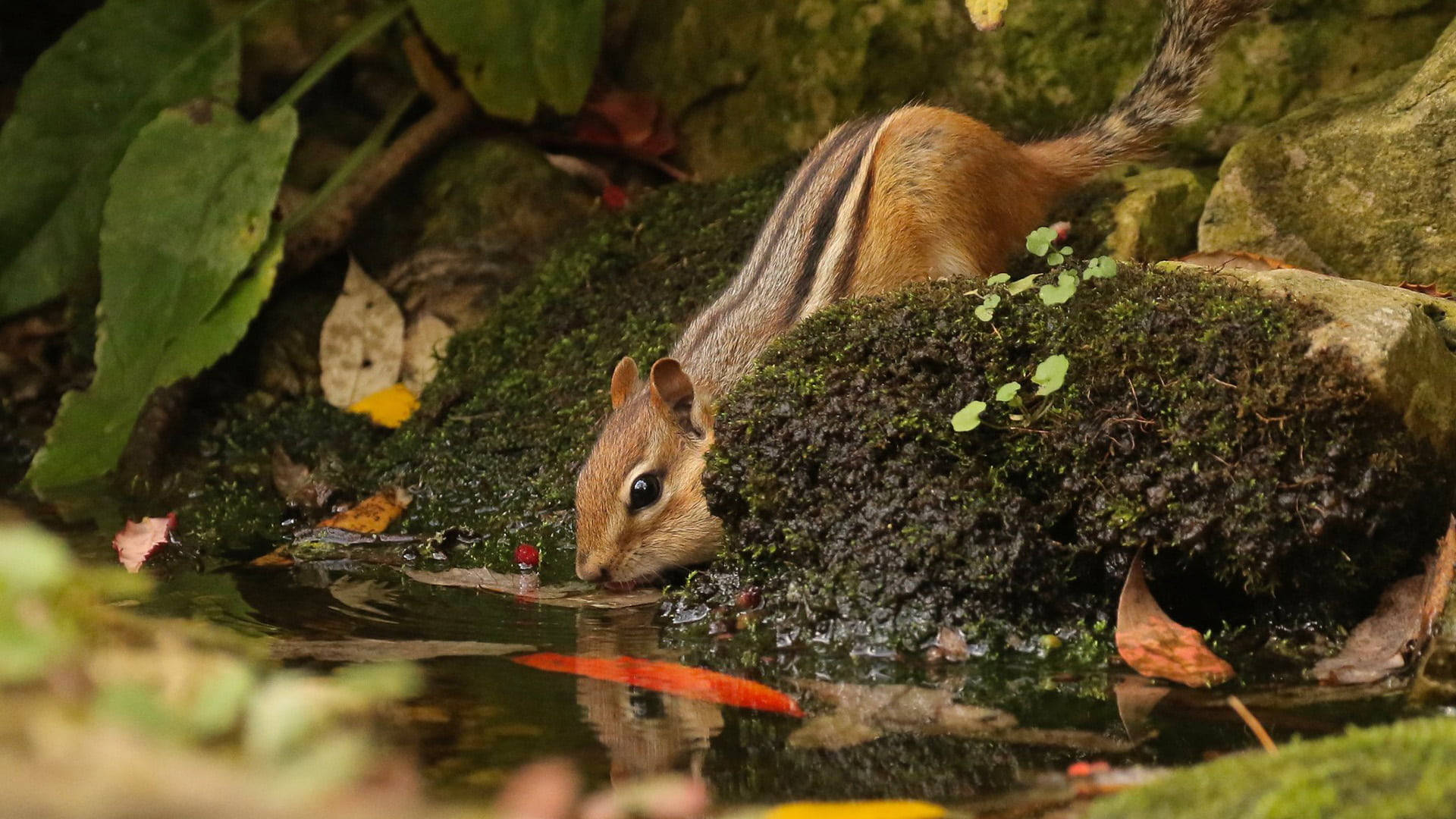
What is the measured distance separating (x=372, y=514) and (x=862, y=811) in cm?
292

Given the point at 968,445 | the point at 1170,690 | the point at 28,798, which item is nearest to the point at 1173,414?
the point at 968,445

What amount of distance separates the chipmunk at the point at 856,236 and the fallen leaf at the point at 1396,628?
1650 millimetres

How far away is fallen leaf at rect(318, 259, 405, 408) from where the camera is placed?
5695 mm

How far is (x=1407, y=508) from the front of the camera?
123 inches

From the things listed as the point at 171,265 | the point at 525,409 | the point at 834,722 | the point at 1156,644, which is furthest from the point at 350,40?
the point at 1156,644

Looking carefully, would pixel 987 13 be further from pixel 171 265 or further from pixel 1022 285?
pixel 171 265

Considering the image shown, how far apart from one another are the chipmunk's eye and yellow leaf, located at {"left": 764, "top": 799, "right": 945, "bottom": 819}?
1.81m

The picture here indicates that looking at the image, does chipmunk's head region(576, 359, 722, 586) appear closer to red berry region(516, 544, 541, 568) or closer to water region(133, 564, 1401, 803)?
red berry region(516, 544, 541, 568)

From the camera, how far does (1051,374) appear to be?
3154 mm

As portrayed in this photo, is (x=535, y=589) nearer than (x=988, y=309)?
Result: No

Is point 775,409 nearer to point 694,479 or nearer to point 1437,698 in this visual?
point 694,479

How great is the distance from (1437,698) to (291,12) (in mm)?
5944

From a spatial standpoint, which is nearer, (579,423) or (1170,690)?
(1170,690)

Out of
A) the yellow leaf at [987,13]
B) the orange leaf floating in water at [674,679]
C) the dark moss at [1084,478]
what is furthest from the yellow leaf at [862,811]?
the yellow leaf at [987,13]
